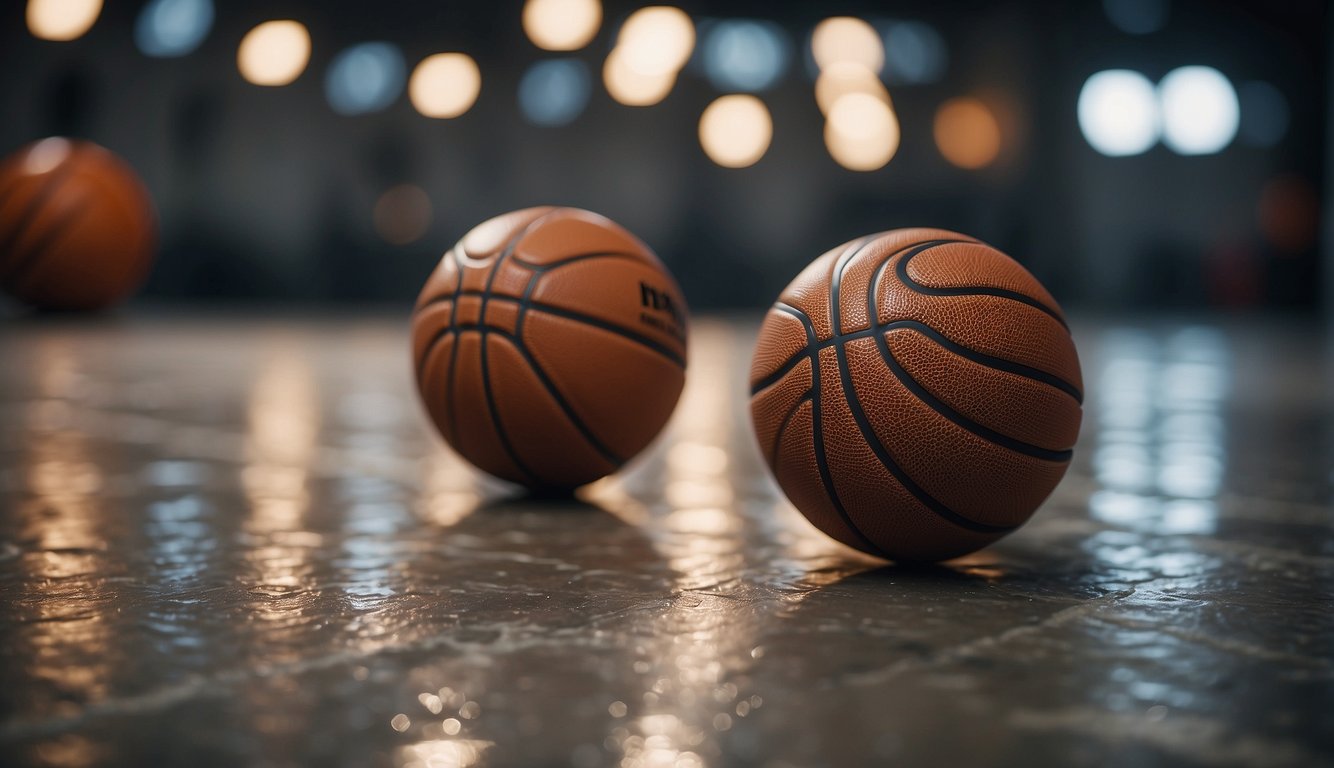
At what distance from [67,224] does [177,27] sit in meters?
5.46

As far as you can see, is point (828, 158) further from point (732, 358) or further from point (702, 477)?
point (702, 477)

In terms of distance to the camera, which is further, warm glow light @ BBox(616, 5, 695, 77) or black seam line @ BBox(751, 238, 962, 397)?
warm glow light @ BBox(616, 5, 695, 77)

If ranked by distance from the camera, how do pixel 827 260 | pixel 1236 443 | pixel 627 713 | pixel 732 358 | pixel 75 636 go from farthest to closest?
pixel 732 358 < pixel 1236 443 < pixel 827 260 < pixel 75 636 < pixel 627 713

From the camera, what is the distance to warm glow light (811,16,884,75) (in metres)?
14.8

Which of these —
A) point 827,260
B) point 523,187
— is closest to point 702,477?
point 827,260

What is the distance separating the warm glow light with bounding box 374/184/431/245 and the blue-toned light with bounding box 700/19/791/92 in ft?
11.5

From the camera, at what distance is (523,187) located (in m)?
14.6

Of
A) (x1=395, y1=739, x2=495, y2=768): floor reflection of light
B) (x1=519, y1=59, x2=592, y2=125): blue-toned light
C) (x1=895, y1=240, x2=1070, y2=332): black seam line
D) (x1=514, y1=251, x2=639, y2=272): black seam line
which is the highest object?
(x1=519, y1=59, x2=592, y2=125): blue-toned light

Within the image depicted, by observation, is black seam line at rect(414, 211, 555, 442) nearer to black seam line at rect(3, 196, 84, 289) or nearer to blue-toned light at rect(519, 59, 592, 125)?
black seam line at rect(3, 196, 84, 289)

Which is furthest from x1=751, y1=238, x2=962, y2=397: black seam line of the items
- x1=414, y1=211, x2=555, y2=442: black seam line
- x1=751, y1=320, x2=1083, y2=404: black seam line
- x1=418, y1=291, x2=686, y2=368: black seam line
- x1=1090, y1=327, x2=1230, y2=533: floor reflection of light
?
x1=1090, y1=327, x2=1230, y2=533: floor reflection of light

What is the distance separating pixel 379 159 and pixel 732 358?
25.1ft

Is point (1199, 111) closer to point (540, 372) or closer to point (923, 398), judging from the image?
point (540, 372)

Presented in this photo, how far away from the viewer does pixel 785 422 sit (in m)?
2.36

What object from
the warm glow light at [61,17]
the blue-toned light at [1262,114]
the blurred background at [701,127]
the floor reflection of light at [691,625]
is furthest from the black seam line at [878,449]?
the blue-toned light at [1262,114]
